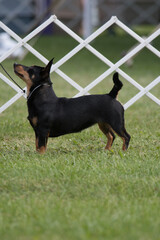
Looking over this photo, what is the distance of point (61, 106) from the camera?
454cm

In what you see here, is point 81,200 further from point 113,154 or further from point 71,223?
point 113,154

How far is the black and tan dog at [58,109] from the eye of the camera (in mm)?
4430

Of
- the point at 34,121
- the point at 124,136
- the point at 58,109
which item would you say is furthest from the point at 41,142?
the point at 124,136

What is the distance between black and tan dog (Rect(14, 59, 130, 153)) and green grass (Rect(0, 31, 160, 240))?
223 mm

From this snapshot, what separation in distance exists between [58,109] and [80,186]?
106 centimetres

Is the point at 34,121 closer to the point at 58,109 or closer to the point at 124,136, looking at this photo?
the point at 58,109

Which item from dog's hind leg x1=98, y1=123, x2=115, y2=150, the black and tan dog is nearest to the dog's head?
the black and tan dog

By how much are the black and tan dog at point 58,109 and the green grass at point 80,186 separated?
0.22 meters

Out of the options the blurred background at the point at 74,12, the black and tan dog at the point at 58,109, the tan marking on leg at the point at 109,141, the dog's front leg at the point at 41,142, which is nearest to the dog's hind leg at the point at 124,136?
the black and tan dog at the point at 58,109

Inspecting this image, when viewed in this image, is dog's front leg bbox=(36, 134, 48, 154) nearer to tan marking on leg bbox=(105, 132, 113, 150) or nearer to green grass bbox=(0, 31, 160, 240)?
green grass bbox=(0, 31, 160, 240)

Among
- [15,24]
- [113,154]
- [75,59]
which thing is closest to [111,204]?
[113,154]

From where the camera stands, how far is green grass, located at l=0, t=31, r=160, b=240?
288 cm

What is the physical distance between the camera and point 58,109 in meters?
4.52

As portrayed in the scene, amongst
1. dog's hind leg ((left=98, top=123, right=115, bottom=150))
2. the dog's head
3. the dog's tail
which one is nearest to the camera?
the dog's head
